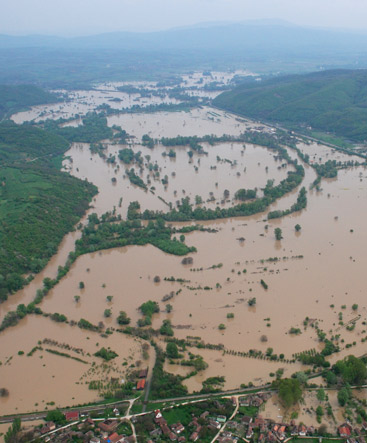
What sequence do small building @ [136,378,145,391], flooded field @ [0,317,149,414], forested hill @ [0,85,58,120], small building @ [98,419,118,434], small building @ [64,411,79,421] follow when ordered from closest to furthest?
1. small building @ [98,419,118,434]
2. small building @ [64,411,79,421]
3. small building @ [136,378,145,391]
4. flooded field @ [0,317,149,414]
5. forested hill @ [0,85,58,120]

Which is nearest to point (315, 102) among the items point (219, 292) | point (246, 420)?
point (219, 292)

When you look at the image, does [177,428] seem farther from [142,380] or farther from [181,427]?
[142,380]

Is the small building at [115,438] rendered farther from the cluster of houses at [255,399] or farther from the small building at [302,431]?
the small building at [302,431]

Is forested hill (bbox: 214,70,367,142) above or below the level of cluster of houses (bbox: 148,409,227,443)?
above

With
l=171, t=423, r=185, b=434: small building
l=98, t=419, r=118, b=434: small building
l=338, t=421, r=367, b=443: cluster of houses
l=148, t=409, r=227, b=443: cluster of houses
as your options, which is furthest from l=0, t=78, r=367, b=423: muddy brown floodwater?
A: l=338, t=421, r=367, b=443: cluster of houses

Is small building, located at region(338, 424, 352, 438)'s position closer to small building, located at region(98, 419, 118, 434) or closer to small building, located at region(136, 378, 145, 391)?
small building, located at region(136, 378, 145, 391)

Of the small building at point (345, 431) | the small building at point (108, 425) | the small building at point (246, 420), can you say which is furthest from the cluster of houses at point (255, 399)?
the small building at point (108, 425)

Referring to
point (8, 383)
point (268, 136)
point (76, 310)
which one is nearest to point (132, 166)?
point (268, 136)

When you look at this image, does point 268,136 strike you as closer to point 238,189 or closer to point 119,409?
point 238,189
